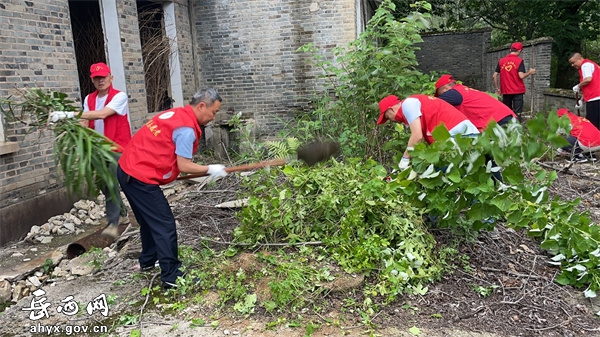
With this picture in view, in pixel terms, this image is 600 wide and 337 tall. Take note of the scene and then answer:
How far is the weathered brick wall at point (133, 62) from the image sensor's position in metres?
7.88

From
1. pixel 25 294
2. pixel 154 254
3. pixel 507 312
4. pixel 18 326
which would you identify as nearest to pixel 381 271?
pixel 507 312

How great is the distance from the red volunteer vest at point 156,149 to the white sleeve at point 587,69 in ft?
23.0

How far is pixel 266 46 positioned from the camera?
9.99m

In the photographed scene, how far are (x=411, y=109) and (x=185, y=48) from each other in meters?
6.98

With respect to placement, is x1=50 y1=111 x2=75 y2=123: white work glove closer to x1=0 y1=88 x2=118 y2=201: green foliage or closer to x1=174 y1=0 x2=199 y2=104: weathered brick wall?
x1=0 y1=88 x2=118 y2=201: green foliage

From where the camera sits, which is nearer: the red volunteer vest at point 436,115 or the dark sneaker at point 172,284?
the dark sneaker at point 172,284

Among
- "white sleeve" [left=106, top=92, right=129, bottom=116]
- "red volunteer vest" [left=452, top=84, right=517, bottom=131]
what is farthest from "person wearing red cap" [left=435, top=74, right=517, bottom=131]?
"white sleeve" [left=106, top=92, right=129, bottom=116]

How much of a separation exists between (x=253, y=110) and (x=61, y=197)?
486cm

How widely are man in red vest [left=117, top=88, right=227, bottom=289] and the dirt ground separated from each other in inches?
19.4

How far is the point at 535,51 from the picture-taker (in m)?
12.1

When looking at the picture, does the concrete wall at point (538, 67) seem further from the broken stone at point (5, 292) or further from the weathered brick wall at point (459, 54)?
the broken stone at point (5, 292)

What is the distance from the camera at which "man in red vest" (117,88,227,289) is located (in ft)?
11.7

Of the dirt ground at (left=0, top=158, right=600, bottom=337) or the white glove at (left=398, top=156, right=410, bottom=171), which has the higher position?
the white glove at (left=398, top=156, right=410, bottom=171)

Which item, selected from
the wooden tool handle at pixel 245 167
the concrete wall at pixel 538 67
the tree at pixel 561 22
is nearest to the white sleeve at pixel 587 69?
the concrete wall at pixel 538 67
